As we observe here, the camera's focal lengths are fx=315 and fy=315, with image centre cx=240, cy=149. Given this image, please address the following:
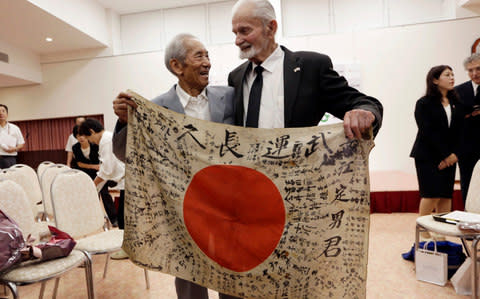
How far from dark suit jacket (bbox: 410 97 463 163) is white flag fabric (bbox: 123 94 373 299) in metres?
2.12

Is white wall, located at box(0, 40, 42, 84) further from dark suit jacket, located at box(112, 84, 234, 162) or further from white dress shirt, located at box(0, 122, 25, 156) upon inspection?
dark suit jacket, located at box(112, 84, 234, 162)

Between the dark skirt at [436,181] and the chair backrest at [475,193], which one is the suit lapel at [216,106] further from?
the dark skirt at [436,181]

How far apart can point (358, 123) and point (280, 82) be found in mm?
409

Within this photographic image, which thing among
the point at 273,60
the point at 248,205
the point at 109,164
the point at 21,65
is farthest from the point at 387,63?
the point at 21,65

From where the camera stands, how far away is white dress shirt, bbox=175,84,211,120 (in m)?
1.44

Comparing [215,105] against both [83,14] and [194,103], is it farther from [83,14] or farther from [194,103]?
[83,14]

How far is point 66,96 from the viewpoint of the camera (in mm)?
7402

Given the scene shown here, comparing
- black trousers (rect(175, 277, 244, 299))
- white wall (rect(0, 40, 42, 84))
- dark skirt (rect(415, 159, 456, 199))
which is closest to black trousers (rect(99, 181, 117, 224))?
black trousers (rect(175, 277, 244, 299))

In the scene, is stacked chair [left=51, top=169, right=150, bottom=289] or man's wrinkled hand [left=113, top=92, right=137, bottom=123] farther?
stacked chair [left=51, top=169, right=150, bottom=289]

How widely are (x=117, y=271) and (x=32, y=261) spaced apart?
1.17 meters

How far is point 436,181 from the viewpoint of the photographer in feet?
8.96

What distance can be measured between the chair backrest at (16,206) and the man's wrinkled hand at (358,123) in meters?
2.00

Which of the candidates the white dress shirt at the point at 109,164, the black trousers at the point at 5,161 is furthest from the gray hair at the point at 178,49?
the black trousers at the point at 5,161

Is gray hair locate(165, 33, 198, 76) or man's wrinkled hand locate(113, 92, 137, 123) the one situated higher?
gray hair locate(165, 33, 198, 76)
